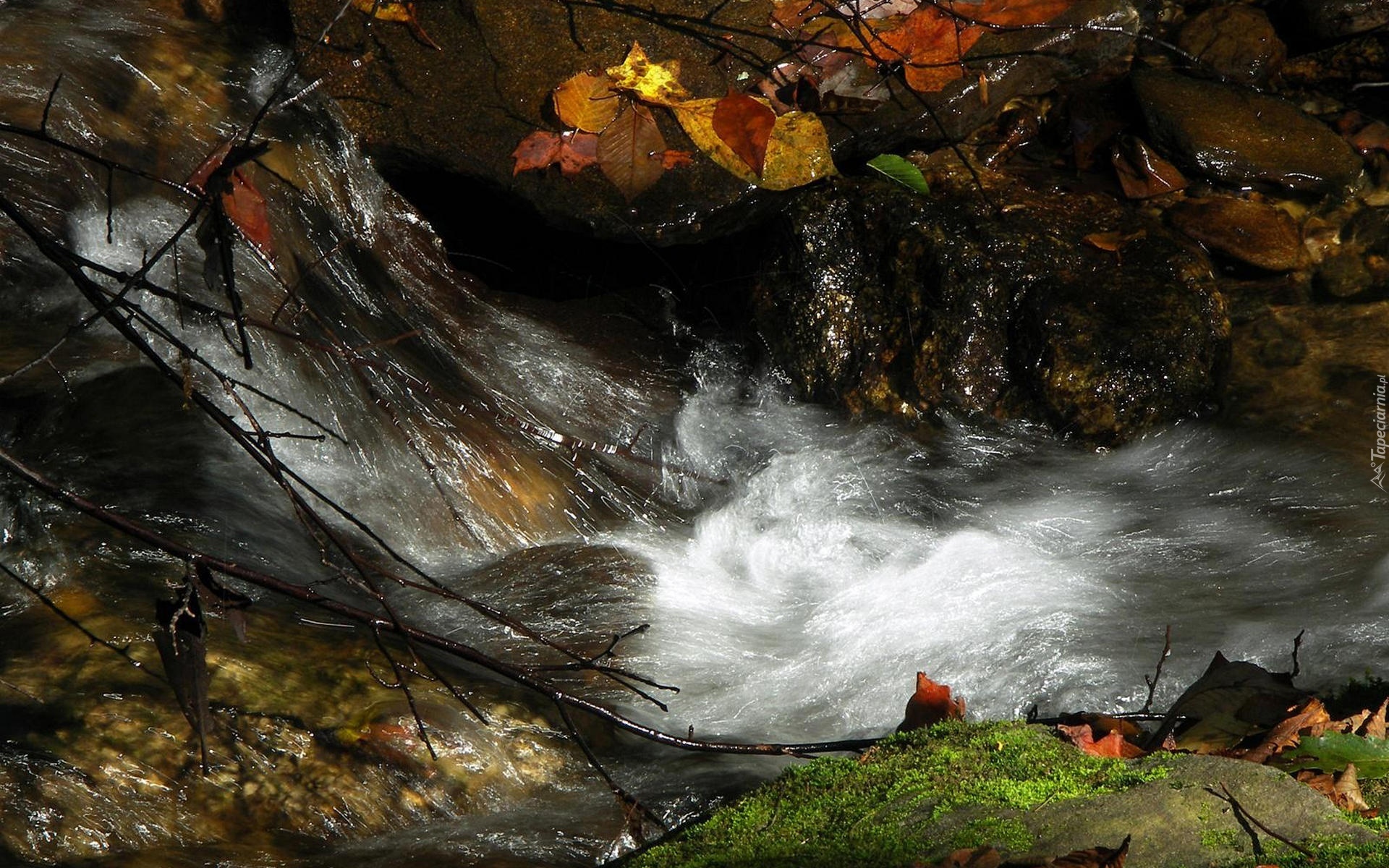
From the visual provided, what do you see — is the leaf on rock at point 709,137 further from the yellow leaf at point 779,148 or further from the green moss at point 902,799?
the green moss at point 902,799

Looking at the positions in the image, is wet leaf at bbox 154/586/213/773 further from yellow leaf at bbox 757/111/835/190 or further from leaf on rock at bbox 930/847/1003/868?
yellow leaf at bbox 757/111/835/190

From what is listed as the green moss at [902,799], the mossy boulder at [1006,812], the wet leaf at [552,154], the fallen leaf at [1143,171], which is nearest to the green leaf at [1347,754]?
the mossy boulder at [1006,812]

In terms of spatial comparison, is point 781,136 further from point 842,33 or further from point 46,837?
point 46,837

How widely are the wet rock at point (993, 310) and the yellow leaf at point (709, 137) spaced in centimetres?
36

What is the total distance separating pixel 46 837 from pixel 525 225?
12.0ft

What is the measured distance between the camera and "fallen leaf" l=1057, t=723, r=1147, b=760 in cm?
240

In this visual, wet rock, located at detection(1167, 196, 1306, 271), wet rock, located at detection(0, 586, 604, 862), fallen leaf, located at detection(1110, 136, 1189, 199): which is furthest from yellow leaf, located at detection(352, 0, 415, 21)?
wet rock, located at detection(1167, 196, 1306, 271)

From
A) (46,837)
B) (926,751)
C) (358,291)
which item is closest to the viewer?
(926,751)

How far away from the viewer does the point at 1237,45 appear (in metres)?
6.09

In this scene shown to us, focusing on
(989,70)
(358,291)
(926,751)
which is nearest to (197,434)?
(358,291)

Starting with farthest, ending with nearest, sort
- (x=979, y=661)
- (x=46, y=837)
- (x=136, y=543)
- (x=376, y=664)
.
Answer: (x=979, y=661) < (x=136, y=543) < (x=376, y=664) < (x=46, y=837)

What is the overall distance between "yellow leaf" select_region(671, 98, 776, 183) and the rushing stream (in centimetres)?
95

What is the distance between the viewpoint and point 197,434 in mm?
3916

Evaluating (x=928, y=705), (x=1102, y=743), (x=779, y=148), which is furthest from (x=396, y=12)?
(x=1102, y=743)
